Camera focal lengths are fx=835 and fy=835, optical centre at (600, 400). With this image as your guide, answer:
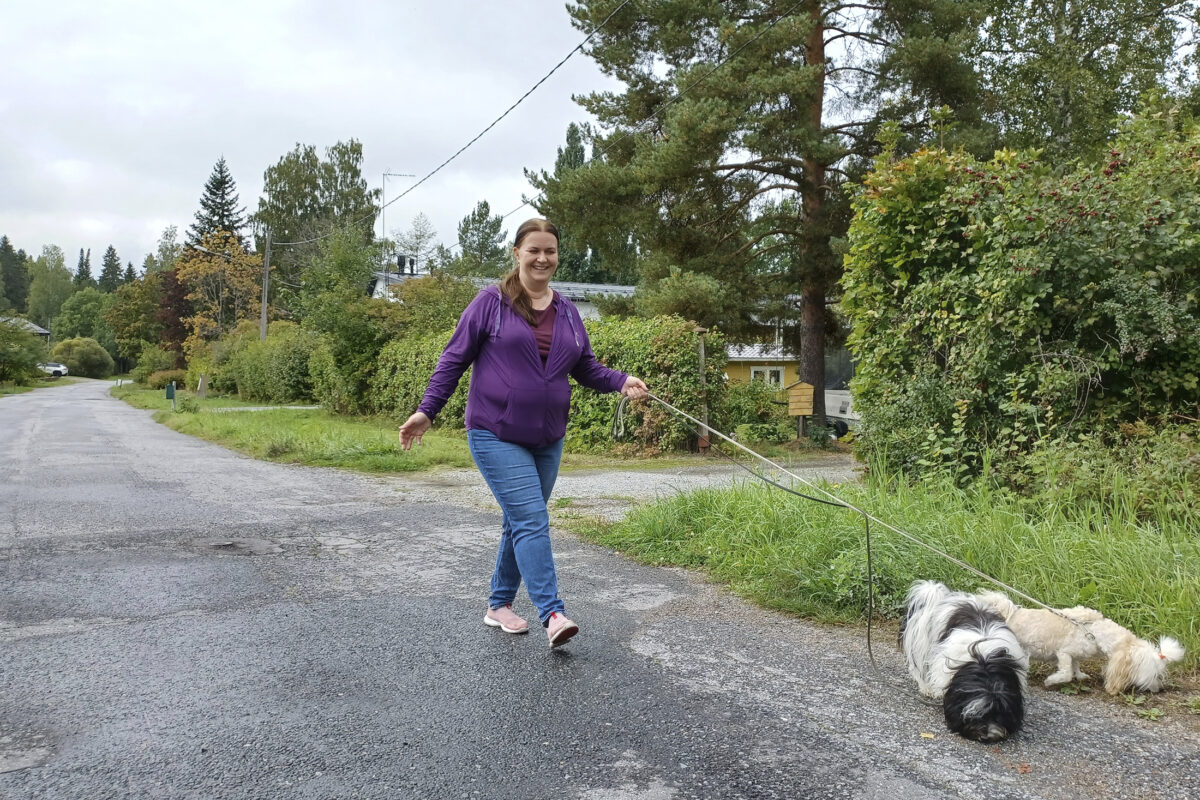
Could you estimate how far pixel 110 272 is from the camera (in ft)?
429

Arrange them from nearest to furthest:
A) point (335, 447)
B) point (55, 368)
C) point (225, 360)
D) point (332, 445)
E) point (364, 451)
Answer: point (364, 451)
point (335, 447)
point (332, 445)
point (225, 360)
point (55, 368)

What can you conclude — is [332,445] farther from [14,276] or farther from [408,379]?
[14,276]

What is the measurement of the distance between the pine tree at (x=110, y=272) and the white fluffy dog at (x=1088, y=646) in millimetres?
141161

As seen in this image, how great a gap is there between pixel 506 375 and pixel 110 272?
14960 centimetres

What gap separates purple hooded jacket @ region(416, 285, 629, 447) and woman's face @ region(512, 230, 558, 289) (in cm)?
16

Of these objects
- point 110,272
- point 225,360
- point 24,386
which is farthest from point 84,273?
point 225,360

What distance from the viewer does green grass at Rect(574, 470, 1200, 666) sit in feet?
12.5

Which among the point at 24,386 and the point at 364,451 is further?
the point at 24,386

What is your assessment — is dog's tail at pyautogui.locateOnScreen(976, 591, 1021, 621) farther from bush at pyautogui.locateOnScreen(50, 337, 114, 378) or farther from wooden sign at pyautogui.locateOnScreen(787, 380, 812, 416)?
bush at pyautogui.locateOnScreen(50, 337, 114, 378)

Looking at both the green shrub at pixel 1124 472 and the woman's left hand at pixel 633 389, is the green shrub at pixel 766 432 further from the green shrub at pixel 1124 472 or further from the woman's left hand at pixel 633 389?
the woman's left hand at pixel 633 389

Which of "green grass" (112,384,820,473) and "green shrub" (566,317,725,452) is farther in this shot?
"green shrub" (566,317,725,452)

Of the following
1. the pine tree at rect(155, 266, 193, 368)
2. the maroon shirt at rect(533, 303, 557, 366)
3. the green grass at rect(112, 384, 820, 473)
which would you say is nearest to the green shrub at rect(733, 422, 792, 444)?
the green grass at rect(112, 384, 820, 473)

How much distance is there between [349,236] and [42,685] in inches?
843

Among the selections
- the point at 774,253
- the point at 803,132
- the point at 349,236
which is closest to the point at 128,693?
the point at 803,132
